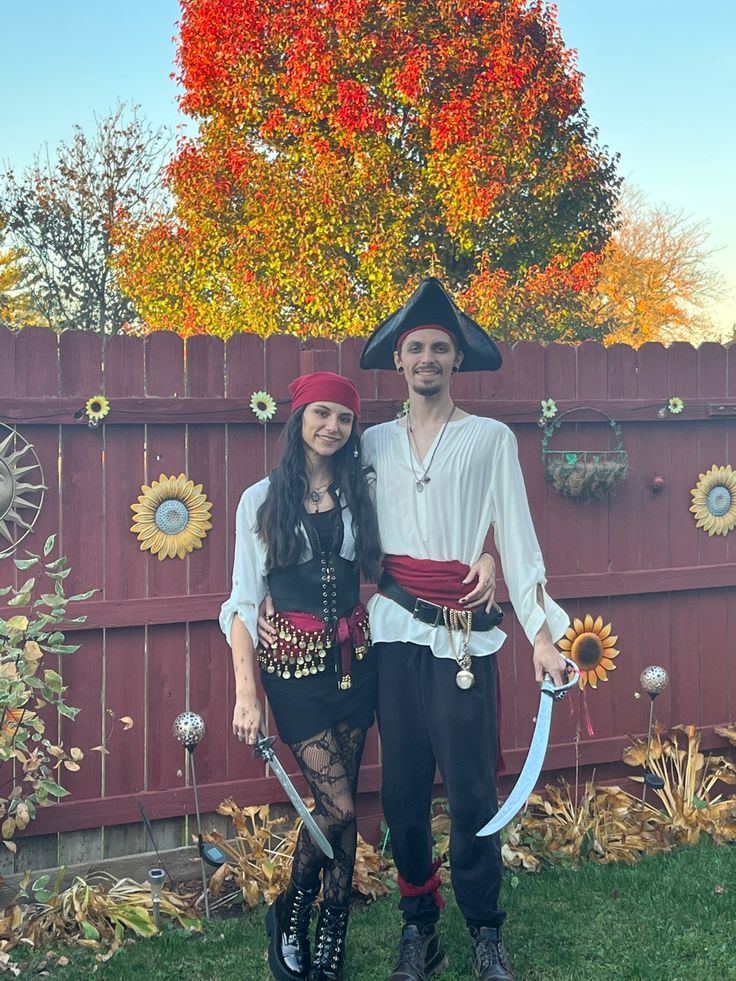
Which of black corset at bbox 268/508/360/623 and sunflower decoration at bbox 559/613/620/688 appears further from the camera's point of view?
sunflower decoration at bbox 559/613/620/688

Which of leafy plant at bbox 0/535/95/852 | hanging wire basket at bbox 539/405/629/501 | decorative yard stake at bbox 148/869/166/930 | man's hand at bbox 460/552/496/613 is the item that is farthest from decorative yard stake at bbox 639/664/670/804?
leafy plant at bbox 0/535/95/852

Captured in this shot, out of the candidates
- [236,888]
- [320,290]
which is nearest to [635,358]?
[236,888]

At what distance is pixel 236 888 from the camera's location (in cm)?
368

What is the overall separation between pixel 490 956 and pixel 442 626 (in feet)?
3.29

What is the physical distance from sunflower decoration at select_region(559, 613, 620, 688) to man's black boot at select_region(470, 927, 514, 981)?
165cm

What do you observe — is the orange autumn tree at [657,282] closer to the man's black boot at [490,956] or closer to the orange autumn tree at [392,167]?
the orange autumn tree at [392,167]

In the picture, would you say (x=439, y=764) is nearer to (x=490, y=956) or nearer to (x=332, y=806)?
(x=332, y=806)

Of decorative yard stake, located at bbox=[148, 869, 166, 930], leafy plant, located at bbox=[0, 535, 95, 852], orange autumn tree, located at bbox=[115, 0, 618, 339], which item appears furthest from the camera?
orange autumn tree, located at bbox=[115, 0, 618, 339]

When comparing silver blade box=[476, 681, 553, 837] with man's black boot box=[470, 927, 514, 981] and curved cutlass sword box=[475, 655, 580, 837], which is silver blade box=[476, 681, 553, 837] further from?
man's black boot box=[470, 927, 514, 981]

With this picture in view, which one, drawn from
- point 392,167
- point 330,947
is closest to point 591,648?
point 330,947

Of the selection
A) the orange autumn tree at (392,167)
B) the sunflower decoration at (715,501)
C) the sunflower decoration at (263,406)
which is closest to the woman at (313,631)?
the sunflower decoration at (263,406)

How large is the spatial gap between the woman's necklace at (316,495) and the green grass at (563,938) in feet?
4.89

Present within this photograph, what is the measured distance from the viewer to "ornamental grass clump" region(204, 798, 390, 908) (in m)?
3.57

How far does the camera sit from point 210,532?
151 inches
